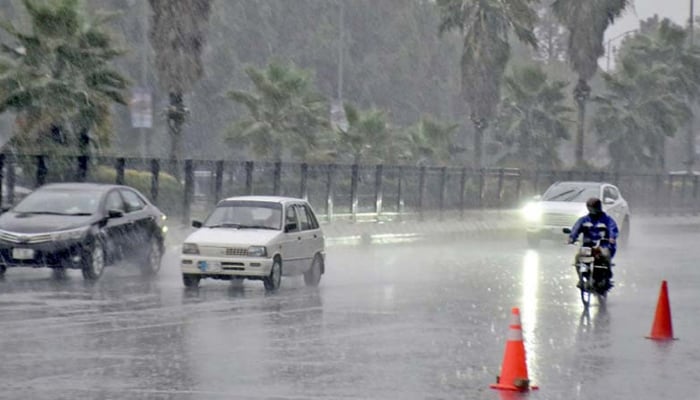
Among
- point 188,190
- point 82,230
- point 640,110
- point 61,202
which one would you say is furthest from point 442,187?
point 640,110

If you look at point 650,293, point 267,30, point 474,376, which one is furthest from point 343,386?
point 267,30

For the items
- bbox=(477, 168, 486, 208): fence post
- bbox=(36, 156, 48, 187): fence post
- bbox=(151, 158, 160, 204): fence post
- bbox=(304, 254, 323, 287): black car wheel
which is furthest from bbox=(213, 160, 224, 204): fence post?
bbox=(477, 168, 486, 208): fence post

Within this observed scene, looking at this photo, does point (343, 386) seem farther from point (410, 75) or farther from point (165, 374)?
point (410, 75)

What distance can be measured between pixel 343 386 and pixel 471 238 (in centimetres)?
3241

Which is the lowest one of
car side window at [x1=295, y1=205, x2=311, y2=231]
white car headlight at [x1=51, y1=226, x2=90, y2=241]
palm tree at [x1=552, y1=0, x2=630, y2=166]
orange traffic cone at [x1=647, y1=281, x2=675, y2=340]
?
orange traffic cone at [x1=647, y1=281, x2=675, y2=340]

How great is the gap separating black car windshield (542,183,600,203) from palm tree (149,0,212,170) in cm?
1020

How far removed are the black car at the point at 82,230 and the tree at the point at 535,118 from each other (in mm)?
44825

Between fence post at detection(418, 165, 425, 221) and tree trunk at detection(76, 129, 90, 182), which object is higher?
tree trunk at detection(76, 129, 90, 182)

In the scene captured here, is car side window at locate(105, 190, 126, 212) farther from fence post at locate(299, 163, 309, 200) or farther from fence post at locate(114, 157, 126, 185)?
fence post at locate(299, 163, 309, 200)

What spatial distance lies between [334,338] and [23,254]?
844 cm

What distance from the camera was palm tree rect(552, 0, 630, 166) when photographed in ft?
232

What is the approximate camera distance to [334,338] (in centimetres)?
1677

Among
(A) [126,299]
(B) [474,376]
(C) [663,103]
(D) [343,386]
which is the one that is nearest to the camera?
(D) [343,386]

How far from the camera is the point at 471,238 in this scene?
45.2 metres
